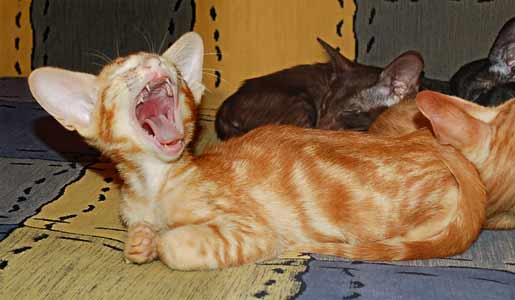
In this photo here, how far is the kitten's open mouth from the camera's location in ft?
5.61

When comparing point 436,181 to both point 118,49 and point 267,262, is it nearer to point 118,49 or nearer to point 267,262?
point 267,262

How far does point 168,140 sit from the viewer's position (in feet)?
5.61

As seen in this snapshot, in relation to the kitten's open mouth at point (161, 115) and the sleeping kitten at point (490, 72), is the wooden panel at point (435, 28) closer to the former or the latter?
the sleeping kitten at point (490, 72)

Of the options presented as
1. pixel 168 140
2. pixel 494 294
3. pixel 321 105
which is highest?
pixel 168 140

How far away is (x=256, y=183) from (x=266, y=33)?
41.8 inches

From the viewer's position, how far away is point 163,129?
174cm

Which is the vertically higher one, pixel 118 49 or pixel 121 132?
pixel 121 132

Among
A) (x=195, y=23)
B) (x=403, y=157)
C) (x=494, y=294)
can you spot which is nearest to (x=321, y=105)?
(x=195, y=23)

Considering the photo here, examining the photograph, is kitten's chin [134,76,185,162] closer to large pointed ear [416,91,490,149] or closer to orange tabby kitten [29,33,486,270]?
orange tabby kitten [29,33,486,270]

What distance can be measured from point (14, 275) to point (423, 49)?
1620mm

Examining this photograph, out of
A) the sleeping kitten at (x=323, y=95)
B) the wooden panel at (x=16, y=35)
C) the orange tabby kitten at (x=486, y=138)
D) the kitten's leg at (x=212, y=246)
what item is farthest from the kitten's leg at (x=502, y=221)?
the wooden panel at (x=16, y=35)

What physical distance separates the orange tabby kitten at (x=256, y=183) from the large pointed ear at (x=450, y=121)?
39mm

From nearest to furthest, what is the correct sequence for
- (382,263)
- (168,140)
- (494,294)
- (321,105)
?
1. (494,294)
2. (382,263)
3. (168,140)
4. (321,105)

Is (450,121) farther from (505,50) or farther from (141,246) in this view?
(505,50)
